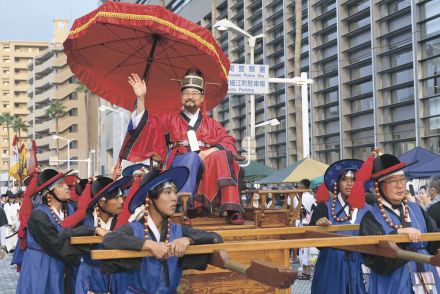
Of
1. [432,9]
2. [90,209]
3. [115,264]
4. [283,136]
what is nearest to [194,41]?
[90,209]

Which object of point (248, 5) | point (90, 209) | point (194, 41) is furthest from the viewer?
point (248, 5)

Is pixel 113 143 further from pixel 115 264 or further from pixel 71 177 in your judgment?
pixel 115 264

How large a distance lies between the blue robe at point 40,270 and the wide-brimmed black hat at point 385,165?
311 centimetres

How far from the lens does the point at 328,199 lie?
22.9ft

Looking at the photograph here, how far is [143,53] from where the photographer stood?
781 cm

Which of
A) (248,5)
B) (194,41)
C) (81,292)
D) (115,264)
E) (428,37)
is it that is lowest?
(81,292)

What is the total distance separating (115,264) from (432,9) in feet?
76.0

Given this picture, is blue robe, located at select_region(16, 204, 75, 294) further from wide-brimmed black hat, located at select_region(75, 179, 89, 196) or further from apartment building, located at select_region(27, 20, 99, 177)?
apartment building, located at select_region(27, 20, 99, 177)

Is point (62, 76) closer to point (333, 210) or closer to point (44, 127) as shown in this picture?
point (44, 127)

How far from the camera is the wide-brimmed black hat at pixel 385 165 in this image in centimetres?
480

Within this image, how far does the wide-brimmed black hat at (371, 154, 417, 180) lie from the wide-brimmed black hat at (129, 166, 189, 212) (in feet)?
4.72

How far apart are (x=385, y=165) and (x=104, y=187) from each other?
2.58 meters

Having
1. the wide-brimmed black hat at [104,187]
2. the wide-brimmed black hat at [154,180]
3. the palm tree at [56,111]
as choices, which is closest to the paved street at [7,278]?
the wide-brimmed black hat at [104,187]

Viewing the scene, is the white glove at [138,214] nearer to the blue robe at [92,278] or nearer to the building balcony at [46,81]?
the blue robe at [92,278]
